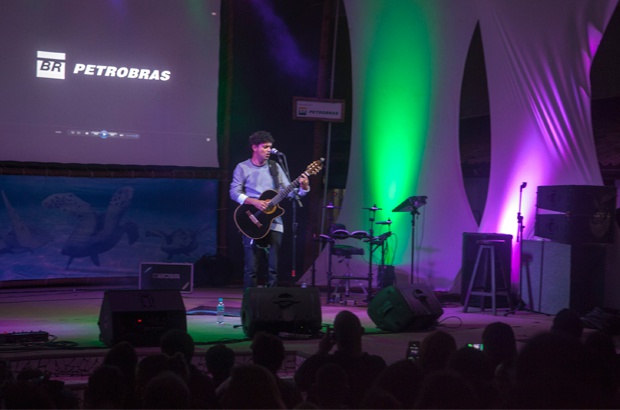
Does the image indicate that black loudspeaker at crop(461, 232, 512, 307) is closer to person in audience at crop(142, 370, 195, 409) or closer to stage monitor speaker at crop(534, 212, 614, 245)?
stage monitor speaker at crop(534, 212, 614, 245)

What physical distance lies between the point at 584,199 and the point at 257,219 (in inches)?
141

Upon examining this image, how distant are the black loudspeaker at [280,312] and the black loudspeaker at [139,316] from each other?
2.30ft

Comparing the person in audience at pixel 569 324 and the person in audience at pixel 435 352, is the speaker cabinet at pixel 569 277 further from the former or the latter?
the person in audience at pixel 435 352

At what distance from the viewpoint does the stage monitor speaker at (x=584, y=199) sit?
355 inches

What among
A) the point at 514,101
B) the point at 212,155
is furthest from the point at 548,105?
the point at 212,155

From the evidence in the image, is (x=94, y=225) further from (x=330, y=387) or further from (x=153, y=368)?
(x=330, y=387)

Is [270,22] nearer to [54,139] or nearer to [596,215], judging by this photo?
[54,139]

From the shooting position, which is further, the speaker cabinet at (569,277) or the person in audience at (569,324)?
the speaker cabinet at (569,277)

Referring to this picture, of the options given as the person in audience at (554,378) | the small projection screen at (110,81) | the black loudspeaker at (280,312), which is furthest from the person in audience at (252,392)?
the small projection screen at (110,81)

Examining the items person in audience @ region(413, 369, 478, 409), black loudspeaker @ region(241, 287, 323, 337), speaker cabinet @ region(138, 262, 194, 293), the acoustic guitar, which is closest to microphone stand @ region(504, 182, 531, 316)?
the acoustic guitar

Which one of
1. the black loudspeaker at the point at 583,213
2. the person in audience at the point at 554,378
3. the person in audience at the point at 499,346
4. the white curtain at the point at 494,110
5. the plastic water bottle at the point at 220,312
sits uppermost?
the white curtain at the point at 494,110

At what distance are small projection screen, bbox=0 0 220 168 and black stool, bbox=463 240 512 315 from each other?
3884 mm

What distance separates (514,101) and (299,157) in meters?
3.17

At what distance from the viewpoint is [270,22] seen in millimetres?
11578
